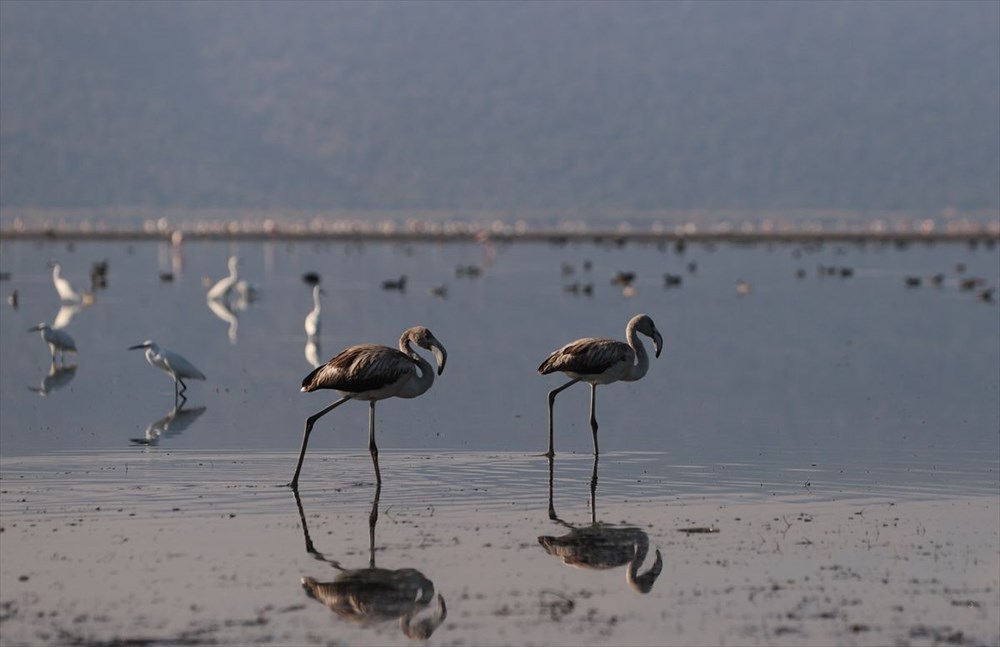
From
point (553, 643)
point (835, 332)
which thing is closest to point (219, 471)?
point (553, 643)

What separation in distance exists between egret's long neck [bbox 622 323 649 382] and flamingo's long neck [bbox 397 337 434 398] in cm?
212

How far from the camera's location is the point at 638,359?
15539 mm

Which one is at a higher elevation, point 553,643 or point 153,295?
point 153,295

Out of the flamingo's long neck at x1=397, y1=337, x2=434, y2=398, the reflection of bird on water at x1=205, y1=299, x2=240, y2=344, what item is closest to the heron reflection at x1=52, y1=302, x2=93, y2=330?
the reflection of bird on water at x1=205, y1=299, x2=240, y2=344

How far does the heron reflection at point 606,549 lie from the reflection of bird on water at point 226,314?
63.5 ft

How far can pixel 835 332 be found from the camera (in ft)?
107

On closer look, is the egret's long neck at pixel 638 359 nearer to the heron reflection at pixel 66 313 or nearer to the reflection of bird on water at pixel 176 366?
the reflection of bird on water at pixel 176 366

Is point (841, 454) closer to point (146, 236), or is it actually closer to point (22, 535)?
point (22, 535)

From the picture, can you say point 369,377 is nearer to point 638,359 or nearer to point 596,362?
point 596,362

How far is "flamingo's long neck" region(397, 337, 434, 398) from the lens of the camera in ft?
45.0

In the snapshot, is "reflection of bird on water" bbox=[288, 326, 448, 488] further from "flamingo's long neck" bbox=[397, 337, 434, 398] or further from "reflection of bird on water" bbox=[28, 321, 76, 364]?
"reflection of bird on water" bbox=[28, 321, 76, 364]

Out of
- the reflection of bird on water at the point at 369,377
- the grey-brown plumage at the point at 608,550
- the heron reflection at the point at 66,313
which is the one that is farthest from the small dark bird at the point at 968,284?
the grey-brown plumage at the point at 608,550

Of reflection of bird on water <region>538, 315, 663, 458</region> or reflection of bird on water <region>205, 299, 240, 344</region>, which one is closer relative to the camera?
A: reflection of bird on water <region>538, 315, 663, 458</region>

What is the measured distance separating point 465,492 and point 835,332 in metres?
20.6
